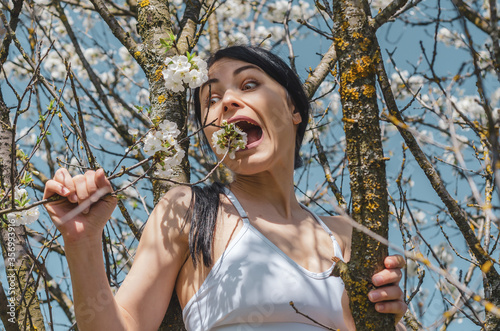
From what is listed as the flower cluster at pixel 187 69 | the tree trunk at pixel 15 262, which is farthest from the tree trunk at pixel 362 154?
the tree trunk at pixel 15 262

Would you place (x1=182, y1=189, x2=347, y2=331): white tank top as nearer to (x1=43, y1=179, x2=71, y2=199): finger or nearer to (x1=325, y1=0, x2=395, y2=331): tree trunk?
(x1=325, y1=0, x2=395, y2=331): tree trunk

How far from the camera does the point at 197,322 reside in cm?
151

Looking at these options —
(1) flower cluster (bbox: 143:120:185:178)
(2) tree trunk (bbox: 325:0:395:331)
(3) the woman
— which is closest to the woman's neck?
(3) the woman

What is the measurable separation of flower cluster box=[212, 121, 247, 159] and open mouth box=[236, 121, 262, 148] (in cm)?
20

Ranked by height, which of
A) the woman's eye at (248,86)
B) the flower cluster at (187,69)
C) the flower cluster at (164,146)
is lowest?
the flower cluster at (164,146)

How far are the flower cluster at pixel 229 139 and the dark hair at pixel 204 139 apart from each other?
19 cm

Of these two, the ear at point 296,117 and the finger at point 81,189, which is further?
the ear at point 296,117

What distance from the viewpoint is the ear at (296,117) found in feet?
6.54

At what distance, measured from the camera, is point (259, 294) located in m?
1.47

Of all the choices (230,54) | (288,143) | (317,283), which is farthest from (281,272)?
(230,54)

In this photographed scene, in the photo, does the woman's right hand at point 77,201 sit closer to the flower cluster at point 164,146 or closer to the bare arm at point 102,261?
the bare arm at point 102,261

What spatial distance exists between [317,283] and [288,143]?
20.3 inches

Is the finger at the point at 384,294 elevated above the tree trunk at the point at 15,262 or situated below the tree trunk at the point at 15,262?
below

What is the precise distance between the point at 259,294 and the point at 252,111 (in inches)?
23.7
